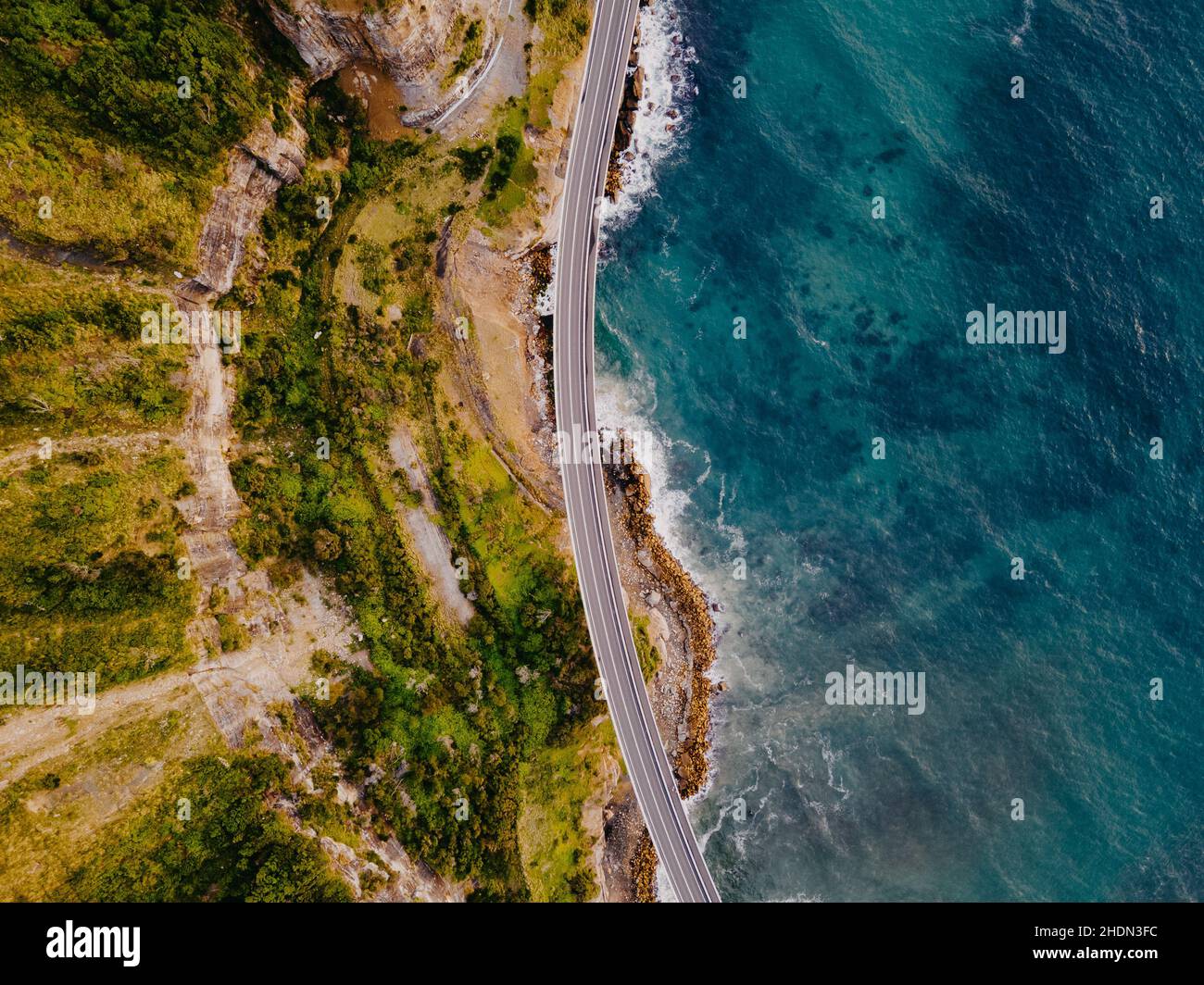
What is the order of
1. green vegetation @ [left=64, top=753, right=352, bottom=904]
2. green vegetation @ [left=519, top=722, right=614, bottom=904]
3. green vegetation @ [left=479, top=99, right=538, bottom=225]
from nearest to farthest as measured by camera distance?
green vegetation @ [left=64, top=753, right=352, bottom=904]
green vegetation @ [left=519, top=722, right=614, bottom=904]
green vegetation @ [left=479, top=99, right=538, bottom=225]

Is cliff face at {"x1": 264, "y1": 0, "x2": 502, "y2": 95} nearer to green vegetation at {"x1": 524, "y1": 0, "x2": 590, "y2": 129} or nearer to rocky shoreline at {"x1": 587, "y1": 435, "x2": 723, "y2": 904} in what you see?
green vegetation at {"x1": 524, "y1": 0, "x2": 590, "y2": 129}

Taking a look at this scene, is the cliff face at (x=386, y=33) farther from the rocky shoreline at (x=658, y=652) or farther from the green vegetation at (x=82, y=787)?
the green vegetation at (x=82, y=787)

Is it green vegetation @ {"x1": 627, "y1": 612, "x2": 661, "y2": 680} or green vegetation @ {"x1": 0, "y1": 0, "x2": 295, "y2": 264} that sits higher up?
green vegetation @ {"x1": 0, "y1": 0, "x2": 295, "y2": 264}

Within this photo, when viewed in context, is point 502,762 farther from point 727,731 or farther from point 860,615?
point 860,615

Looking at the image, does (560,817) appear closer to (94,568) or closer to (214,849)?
(214,849)

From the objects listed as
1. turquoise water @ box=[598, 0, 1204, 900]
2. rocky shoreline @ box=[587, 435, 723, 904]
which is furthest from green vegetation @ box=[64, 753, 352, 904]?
turquoise water @ box=[598, 0, 1204, 900]

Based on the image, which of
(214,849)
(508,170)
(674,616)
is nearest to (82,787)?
(214,849)
